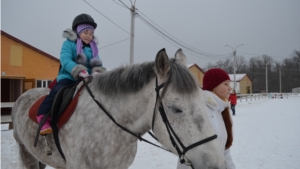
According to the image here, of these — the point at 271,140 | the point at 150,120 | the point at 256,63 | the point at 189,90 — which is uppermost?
the point at 256,63

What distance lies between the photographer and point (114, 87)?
2080 millimetres

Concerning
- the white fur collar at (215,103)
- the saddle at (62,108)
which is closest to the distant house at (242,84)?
the white fur collar at (215,103)

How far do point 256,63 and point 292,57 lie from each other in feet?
35.8

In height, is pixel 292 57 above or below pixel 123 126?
above

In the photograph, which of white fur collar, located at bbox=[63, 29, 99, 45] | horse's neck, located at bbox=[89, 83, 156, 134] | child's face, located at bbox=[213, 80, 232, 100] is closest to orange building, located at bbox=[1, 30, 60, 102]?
white fur collar, located at bbox=[63, 29, 99, 45]

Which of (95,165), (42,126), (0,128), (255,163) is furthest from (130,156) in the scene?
(0,128)

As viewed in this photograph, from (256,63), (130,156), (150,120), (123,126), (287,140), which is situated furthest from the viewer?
(256,63)

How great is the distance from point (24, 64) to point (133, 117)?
1478 cm

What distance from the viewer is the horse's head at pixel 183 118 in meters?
1.50

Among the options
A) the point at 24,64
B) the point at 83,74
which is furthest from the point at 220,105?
the point at 24,64

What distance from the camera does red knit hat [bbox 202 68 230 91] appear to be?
2572 millimetres

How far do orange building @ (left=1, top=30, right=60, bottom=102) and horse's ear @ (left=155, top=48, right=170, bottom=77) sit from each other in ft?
46.9

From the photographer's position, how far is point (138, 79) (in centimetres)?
192

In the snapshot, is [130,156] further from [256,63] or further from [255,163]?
[256,63]
